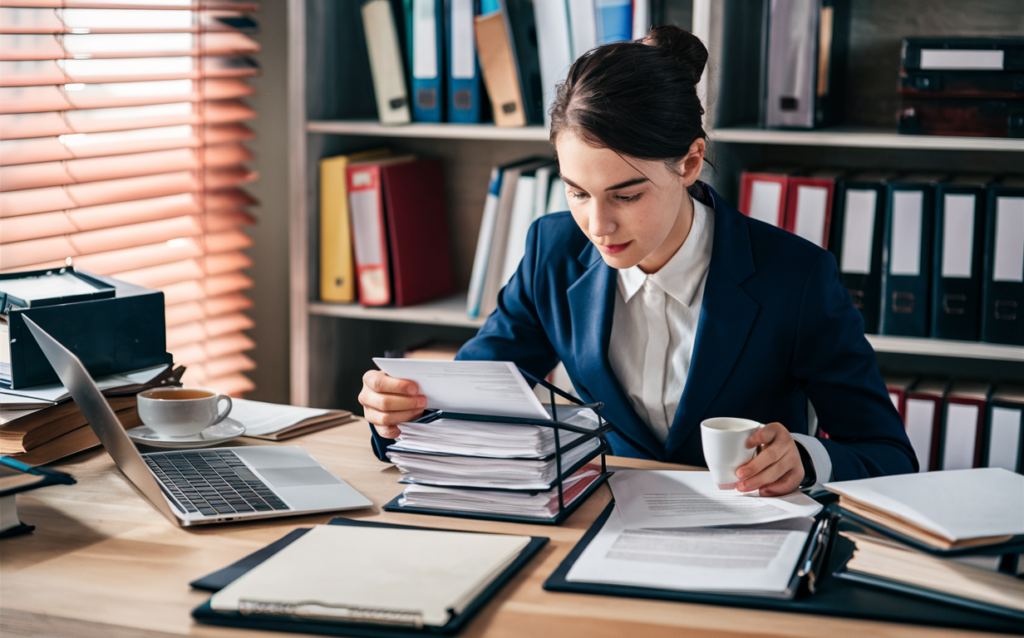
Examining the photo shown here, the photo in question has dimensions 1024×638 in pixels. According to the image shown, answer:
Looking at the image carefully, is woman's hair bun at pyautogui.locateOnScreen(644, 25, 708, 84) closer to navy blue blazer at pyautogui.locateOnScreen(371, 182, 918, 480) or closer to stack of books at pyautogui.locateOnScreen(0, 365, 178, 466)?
navy blue blazer at pyautogui.locateOnScreen(371, 182, 918, 480)

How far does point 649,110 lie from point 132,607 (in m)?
0.82

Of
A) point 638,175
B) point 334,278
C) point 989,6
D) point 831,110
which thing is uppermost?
point 989,6

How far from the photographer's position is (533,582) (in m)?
0.88

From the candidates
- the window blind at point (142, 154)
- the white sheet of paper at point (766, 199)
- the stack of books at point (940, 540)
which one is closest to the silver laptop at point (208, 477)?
the stack of books at point (940, 540)

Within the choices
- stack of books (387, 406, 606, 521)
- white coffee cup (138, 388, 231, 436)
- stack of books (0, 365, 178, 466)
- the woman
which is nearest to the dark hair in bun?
the woman

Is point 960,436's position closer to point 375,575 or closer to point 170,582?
point 375,575

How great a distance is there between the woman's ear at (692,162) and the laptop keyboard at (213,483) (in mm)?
686

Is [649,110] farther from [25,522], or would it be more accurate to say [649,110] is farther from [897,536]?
[25,522]

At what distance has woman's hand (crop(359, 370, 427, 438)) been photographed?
112 centimetres

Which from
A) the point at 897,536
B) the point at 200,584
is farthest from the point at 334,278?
the point at 897,536

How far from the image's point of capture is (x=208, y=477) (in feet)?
3.71

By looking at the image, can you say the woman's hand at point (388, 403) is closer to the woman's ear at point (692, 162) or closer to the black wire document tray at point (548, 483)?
the black wire document tray at point (548, 483)

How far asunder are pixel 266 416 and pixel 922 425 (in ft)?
4.49

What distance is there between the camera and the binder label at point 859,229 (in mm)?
1938
